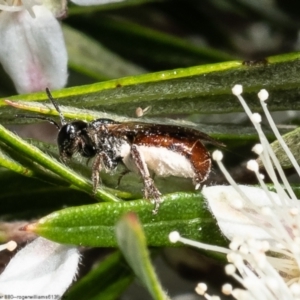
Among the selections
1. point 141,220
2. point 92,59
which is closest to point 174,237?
point 141,220

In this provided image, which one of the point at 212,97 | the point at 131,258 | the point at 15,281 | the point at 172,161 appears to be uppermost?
the point at 212,97

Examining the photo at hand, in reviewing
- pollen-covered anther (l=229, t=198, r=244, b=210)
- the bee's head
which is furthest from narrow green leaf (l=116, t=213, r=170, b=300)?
the bee's head

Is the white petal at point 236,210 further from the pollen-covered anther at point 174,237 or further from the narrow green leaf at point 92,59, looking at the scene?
the narrow green leaf at point 92,59

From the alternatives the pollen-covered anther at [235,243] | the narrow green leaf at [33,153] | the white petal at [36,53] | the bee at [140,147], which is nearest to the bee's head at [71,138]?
the bee at [140,147]

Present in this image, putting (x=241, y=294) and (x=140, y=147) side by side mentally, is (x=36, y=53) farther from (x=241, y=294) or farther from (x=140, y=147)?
(x=241, y=294)

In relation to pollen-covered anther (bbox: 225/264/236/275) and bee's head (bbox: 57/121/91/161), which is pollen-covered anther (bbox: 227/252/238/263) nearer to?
pollen-covered anther (bbox: 225/264/236/275)

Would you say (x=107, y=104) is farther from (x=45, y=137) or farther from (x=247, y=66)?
(x=45, y=137)

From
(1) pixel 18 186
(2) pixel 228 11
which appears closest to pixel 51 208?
(1) pixel 18 186
